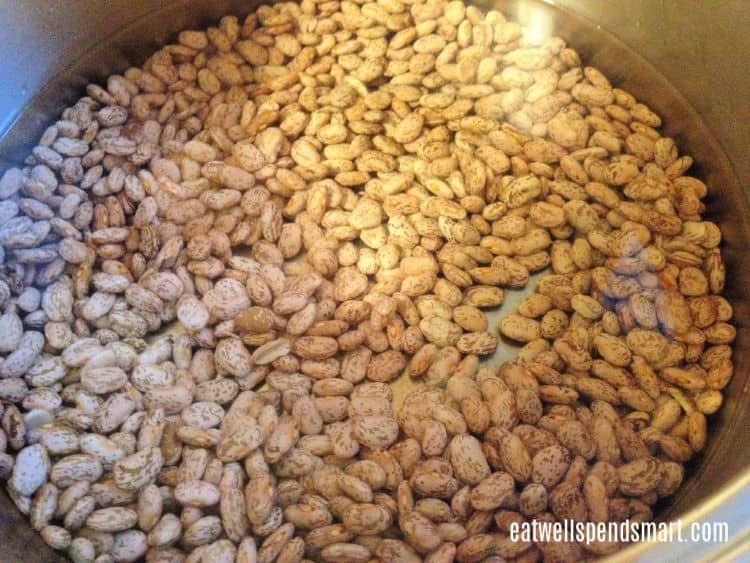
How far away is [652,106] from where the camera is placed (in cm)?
103

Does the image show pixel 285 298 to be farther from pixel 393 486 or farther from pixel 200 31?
pixel 200 31

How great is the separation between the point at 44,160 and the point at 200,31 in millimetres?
358

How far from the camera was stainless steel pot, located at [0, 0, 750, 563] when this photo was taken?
0.90 meters

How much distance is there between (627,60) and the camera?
105 centimetres

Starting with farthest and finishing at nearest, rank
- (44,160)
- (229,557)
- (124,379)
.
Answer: (44,160), (124,379), (229,557)

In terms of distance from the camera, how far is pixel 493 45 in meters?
1.09

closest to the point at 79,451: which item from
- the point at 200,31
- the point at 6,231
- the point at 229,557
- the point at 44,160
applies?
the point at 229,557

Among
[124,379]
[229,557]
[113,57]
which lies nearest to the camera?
[229,557]

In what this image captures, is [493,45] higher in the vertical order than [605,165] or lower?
higher

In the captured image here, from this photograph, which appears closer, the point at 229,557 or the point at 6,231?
the point at 229,557

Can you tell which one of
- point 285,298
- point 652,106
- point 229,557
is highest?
point 652,106

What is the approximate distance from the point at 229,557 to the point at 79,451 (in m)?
0.22

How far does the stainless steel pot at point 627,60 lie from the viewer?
90 centimetres

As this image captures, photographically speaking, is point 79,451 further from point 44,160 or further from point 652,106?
point 652,106
